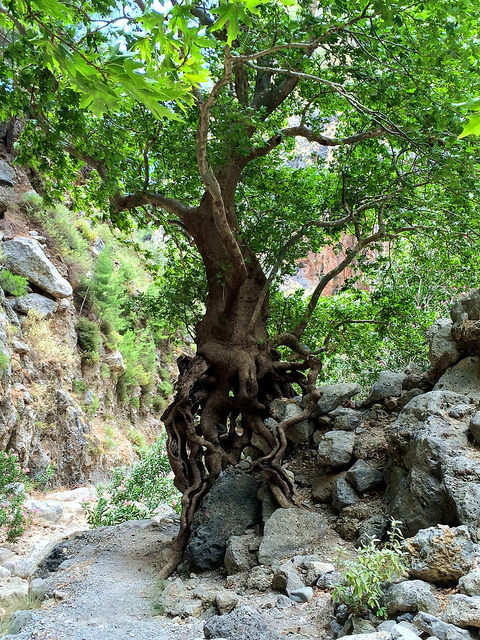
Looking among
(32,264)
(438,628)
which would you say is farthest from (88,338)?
(438,628)

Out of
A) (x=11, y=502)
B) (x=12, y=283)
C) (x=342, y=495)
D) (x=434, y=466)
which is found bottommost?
(x=11, y=502)

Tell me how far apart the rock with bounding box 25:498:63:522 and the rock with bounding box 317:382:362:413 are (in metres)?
6.60

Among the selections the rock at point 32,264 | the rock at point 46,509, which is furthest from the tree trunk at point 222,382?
the rock at point 32,264

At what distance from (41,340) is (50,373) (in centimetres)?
88

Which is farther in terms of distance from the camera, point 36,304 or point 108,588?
point 36,304

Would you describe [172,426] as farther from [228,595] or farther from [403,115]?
[403,115]

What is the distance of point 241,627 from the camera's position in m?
3.27

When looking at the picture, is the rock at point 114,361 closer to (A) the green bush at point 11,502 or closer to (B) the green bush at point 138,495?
(B) the green bush at point 138,495

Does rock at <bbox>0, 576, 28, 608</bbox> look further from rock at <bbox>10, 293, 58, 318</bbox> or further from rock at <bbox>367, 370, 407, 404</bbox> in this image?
rock at <bbox>10, 293, 58, 318</bbox>

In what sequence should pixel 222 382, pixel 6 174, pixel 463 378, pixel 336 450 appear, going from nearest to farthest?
pixel 463 378 → pixel 336 450 → pixel 222 382 → pixel 6 174

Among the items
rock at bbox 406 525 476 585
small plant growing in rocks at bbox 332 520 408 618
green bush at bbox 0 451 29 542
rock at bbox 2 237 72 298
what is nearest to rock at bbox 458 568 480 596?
rock at bbox 406 525 476 585

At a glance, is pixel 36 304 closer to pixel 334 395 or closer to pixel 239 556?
pixel 334 395

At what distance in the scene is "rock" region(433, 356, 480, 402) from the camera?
5111 millimetres

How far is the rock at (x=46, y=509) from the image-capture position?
10.0m
